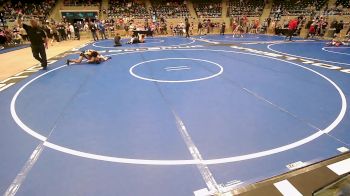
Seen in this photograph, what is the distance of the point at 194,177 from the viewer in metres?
3.04

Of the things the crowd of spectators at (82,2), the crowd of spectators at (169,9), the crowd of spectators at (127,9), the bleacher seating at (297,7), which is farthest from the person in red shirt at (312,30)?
the crowd of spectators at (82,2)

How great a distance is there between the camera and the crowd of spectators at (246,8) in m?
29.7

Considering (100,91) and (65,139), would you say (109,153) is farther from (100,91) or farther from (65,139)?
(100,91)

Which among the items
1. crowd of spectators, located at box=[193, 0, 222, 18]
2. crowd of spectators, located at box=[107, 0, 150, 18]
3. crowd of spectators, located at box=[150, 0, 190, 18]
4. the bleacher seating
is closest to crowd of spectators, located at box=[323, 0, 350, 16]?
the bleacher seating

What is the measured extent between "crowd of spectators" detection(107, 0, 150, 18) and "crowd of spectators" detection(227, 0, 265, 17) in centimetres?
1121

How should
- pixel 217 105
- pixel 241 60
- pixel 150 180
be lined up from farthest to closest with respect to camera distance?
pixel 241 60 < pixel 217 105 < pixel 150 180

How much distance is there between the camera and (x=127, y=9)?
30.1 metres

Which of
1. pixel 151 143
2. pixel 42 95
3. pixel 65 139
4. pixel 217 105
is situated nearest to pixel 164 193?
pixel 151 143

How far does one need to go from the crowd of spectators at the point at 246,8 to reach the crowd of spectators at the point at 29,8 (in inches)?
910

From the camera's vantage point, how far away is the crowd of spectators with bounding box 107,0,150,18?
28.9 metres

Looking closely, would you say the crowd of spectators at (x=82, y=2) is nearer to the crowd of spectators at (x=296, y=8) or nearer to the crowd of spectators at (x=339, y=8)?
the crowd of spectators at (x=296, y=8)

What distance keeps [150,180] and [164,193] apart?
299 mm

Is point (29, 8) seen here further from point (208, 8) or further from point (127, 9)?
point (208, 8)

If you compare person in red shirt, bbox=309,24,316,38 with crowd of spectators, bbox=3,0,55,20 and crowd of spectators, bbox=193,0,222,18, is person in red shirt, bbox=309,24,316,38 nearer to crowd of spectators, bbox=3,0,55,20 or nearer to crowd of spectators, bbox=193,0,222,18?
crowd of spectators, bbox=193,0,222,18
